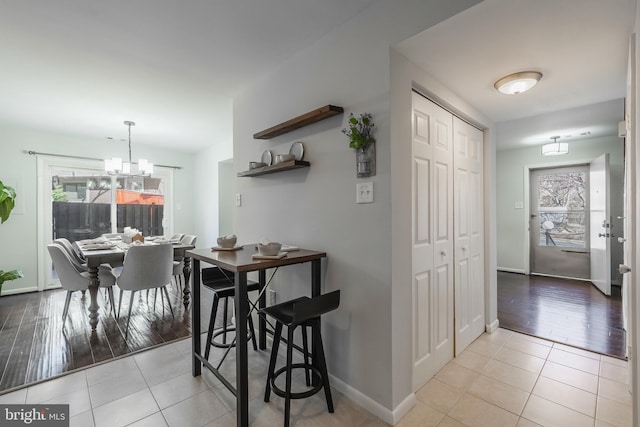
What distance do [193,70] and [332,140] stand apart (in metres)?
1.48

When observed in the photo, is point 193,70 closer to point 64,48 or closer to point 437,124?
point 64,48

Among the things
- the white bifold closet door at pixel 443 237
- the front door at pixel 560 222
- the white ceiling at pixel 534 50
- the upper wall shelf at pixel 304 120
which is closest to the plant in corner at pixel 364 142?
the upper wall shelf at pixel 304 120

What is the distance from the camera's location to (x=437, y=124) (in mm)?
2094

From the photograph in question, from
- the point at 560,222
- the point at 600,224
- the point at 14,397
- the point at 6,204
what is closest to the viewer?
the point at 14,397

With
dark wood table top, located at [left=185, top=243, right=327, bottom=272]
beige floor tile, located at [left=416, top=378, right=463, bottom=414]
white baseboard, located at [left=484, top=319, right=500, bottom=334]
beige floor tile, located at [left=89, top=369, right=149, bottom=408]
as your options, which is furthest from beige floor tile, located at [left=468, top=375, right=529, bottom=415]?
beige floor tile, located at [left=89, top=369, right=149, bottom=408]

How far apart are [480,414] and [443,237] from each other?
1.08 metres

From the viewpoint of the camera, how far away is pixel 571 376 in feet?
6.70

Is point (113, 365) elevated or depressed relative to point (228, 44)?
depressed

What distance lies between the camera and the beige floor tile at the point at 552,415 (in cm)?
160

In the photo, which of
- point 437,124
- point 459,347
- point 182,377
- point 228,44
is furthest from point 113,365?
point 437,124

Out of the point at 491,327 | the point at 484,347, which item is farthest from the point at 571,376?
the point at 491,327

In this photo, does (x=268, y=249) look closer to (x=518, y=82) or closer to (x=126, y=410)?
(x=126, y=410)

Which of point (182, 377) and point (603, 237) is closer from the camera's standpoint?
point (182, 377)

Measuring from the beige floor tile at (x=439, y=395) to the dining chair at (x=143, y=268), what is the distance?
2.60 m
